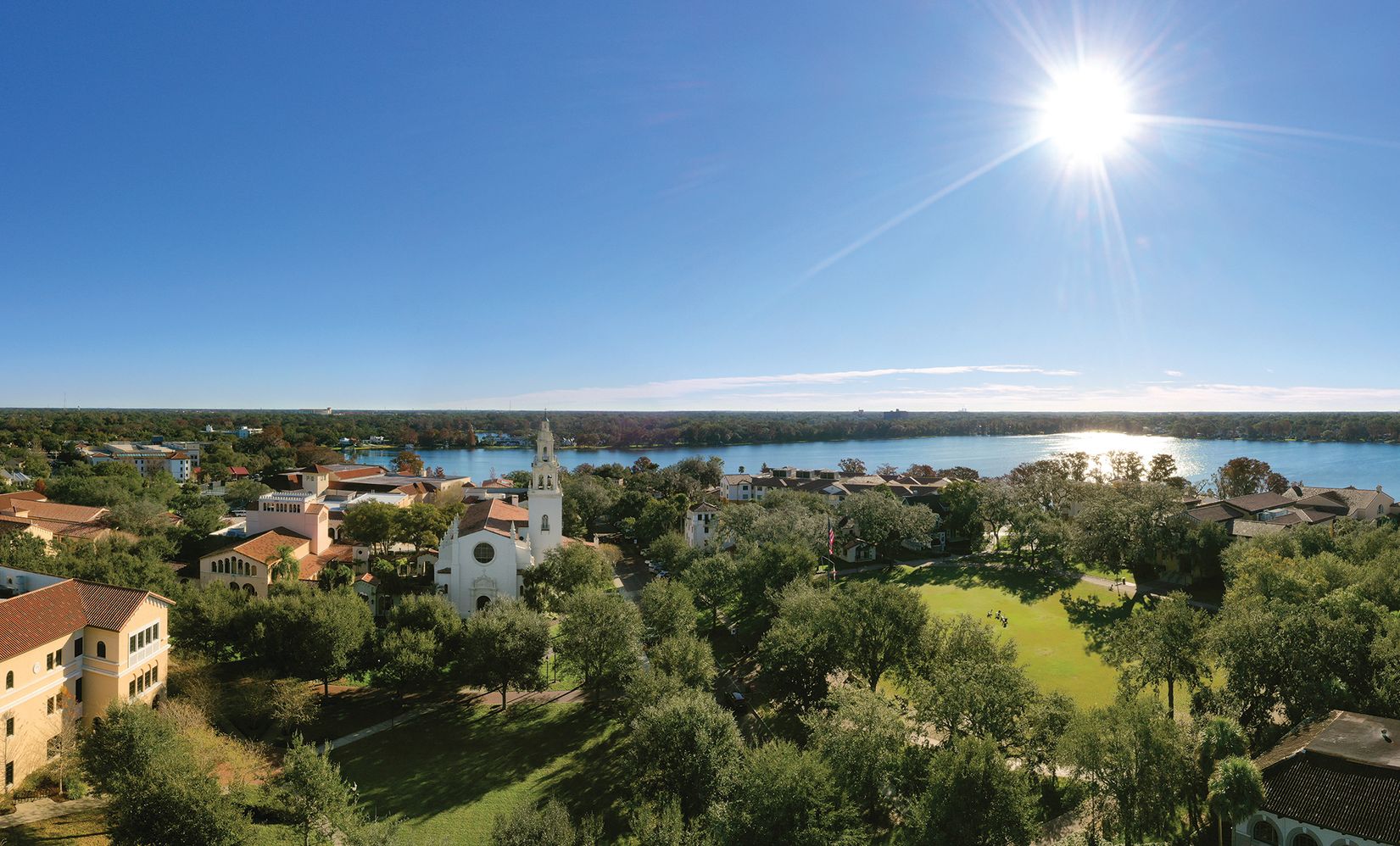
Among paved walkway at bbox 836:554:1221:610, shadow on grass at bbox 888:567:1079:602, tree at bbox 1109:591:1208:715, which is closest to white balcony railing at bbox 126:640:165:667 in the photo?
tree at bbox 1109:591:1208:715

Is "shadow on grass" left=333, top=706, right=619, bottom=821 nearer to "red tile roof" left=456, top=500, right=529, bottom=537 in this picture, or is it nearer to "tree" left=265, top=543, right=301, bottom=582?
"red tile roof" left=456, top=500, right=529, bottom=537

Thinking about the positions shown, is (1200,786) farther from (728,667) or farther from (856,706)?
(728,667)

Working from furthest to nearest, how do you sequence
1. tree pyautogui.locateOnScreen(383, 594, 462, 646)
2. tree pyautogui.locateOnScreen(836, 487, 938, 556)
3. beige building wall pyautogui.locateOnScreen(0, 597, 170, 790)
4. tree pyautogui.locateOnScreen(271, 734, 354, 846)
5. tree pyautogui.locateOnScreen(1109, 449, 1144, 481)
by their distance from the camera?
tree pyautogui.locateOnScreen(1109, 449, 1144, 481), tree pyautogui.locateOnScreen(836, 487, 938, 556), tree pyautogui.locateOnScreen(383, 594, 462, 646), beige building wall pyautogui.locateOnScreen(0, 597, 170, 790), tree pyautogui.locateOnScreen(271, 734, 354, 846)

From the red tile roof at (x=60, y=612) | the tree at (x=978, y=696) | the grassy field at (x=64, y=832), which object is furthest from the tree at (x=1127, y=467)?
the grassy field at (x=64, y=832)

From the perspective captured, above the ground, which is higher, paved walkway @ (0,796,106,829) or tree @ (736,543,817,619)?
tree @ (736,543,817,619)

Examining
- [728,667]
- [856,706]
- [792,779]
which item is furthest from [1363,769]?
[728,667]

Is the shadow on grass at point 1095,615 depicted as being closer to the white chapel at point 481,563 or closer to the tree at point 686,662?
the tree at point 686,662
